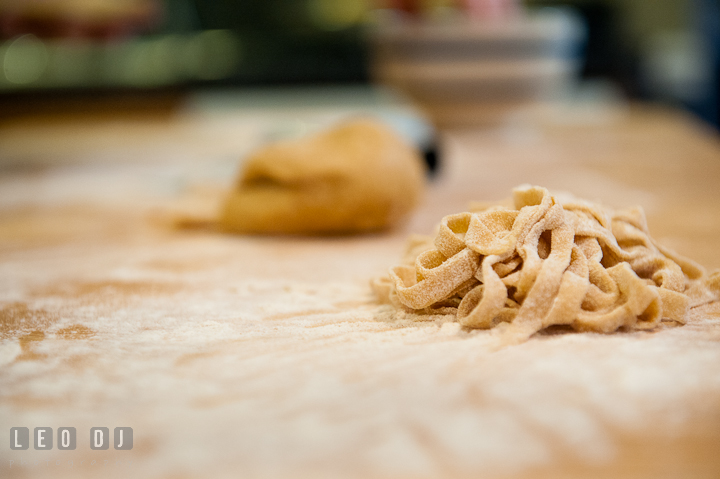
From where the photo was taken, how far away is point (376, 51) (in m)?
2.73

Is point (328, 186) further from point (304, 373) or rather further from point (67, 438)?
point (67, 438)

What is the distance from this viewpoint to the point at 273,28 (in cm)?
513

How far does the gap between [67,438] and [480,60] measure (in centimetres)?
211

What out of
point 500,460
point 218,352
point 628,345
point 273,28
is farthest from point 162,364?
point 273,28

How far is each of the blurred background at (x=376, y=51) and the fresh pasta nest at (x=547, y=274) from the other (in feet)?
5.41

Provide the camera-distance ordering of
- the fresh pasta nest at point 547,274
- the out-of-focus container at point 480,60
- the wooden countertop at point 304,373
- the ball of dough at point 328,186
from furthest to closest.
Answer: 1. the out-of-focus container at point 480,60
2. the ball of dough at point 328,186
3. the fresh pasta nest at point 547,274
4. the wooden countertop at point 304,373

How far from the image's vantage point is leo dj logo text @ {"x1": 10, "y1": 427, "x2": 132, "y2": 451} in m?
0.55

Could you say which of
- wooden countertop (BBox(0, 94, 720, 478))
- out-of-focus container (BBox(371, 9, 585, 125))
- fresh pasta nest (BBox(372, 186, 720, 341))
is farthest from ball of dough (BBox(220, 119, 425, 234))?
out-of-focus container (BBox(371, 9, 585, 125))

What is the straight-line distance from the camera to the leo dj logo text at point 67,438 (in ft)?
1.81

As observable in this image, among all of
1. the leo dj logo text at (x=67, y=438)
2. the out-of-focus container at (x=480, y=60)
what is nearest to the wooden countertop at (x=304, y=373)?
the leo dj logo text at (x=67, y=438)

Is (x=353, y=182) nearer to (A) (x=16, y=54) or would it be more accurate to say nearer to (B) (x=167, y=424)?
(B) (x=167, y=424)

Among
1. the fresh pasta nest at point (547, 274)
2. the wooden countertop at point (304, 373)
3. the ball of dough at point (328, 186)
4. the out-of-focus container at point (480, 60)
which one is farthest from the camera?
the out-of-focus container at point (480, 60)

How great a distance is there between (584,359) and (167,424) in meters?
0.41

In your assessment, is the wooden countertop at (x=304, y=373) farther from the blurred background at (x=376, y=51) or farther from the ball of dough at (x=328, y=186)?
the blurred background at (x=376, y=51)
